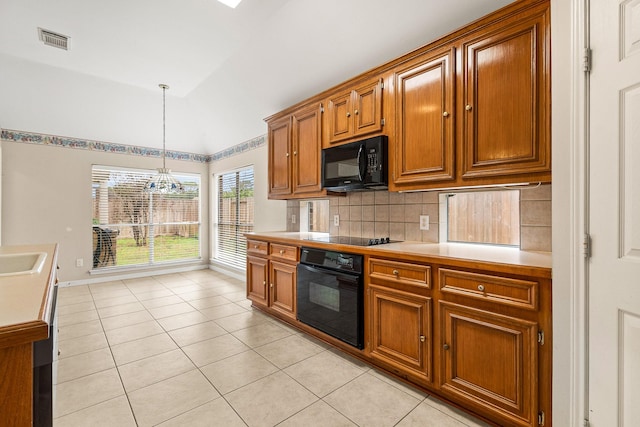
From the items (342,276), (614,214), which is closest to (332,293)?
(342,276)

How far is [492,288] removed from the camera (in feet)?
5.18

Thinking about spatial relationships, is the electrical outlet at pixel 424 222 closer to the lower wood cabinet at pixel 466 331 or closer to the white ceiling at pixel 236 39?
the lower wood cabinet at pixel 466 331

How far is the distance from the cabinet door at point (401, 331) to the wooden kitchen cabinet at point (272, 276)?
1.00 meters

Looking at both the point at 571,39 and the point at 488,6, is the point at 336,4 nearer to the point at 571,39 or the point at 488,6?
the point at 488,6

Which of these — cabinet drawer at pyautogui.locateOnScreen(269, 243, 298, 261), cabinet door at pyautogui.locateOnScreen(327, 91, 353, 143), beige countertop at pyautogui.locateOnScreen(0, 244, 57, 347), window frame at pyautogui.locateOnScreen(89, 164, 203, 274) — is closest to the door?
A: cabinet door at pyautogui.locateOnScreen(327, 91, 353, 143)

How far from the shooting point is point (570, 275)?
1.31 meters

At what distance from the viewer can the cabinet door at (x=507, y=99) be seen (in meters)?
1.58

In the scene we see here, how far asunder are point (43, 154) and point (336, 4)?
479 centimetres

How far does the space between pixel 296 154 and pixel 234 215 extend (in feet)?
8.76

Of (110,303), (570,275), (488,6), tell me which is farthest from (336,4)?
(110,303)

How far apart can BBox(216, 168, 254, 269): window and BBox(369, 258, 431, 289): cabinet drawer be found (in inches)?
125

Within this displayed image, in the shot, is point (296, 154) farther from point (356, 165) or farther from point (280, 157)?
point (356, 165)

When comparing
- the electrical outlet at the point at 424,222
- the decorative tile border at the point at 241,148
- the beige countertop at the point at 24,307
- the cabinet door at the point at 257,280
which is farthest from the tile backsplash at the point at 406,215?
the beige countertop at the point at 24,307

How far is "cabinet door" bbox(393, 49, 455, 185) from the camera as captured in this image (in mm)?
1968
